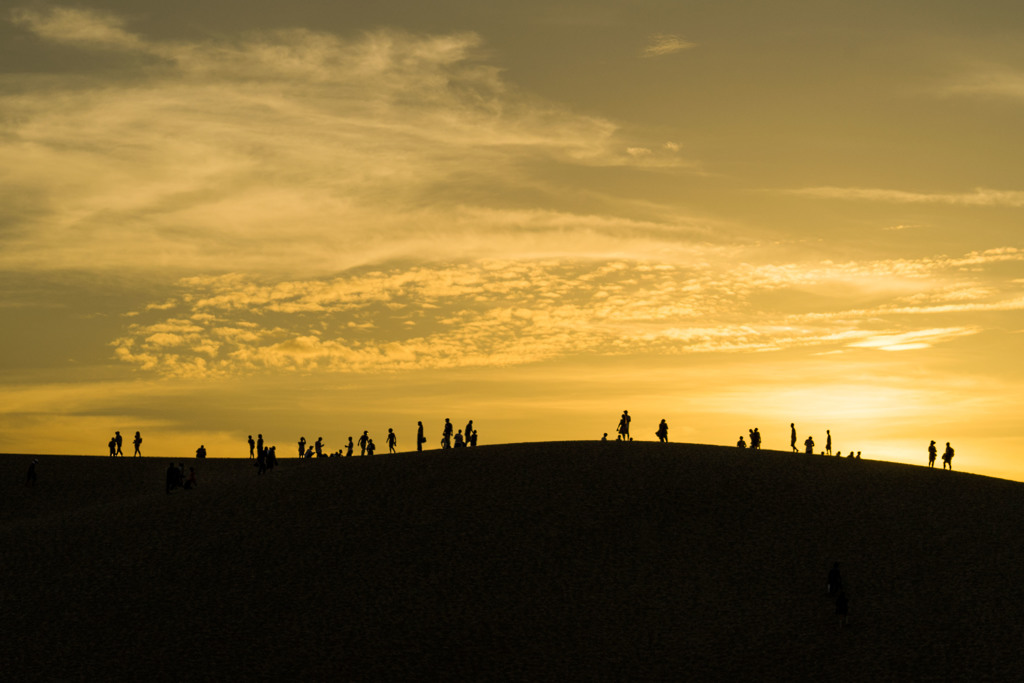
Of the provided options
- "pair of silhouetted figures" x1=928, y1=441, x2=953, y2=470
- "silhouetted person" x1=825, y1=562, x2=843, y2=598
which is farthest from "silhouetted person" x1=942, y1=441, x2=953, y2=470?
"silhouetted person" x1=825, y1=562, x2=843, y2=598

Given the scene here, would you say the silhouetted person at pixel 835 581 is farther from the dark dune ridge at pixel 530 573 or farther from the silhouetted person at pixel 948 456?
the silhouetted person at pixel 948 456

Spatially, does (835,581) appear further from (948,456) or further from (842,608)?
(948,456)

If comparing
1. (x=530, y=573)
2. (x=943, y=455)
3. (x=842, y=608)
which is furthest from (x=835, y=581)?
(x=943, y=455)

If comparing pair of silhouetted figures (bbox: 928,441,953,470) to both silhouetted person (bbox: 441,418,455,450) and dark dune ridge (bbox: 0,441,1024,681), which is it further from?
silhouetted person (bbox: 441,418,455,450)

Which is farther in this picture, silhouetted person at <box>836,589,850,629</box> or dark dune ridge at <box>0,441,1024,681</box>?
silhouetted person at <box>836,589,850,629</box>

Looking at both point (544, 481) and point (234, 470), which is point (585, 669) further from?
point (234, 470)

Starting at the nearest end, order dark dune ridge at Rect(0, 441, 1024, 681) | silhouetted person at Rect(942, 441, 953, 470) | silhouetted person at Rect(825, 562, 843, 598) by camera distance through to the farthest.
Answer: dark dune ridge at Rect(0, 441, 1024, 681)
silhouetted person at Rect(825, 562, 843, 598)
silhouetted person at Rect(942, 441, 953, 470)

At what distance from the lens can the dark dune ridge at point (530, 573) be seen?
2600cm

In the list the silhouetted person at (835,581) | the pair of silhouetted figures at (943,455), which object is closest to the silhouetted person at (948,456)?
the pair of silhouetted figures at (943,455)

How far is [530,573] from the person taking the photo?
3156 cm

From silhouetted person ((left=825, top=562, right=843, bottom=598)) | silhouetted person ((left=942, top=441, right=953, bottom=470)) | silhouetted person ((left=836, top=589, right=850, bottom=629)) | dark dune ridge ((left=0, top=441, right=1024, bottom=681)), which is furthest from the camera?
silhouetted person ((left=942, top=441, right=953, bottom=470))

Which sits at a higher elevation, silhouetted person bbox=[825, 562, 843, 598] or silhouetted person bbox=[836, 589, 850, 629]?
silhouetted person bbox=[825, 562, 843, 598]

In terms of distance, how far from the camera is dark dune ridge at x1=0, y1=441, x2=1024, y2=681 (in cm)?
2600

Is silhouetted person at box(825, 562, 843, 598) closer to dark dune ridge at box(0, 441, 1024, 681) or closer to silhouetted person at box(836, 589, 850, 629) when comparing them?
silhouetted person at box(836, 589, 850, 629)
